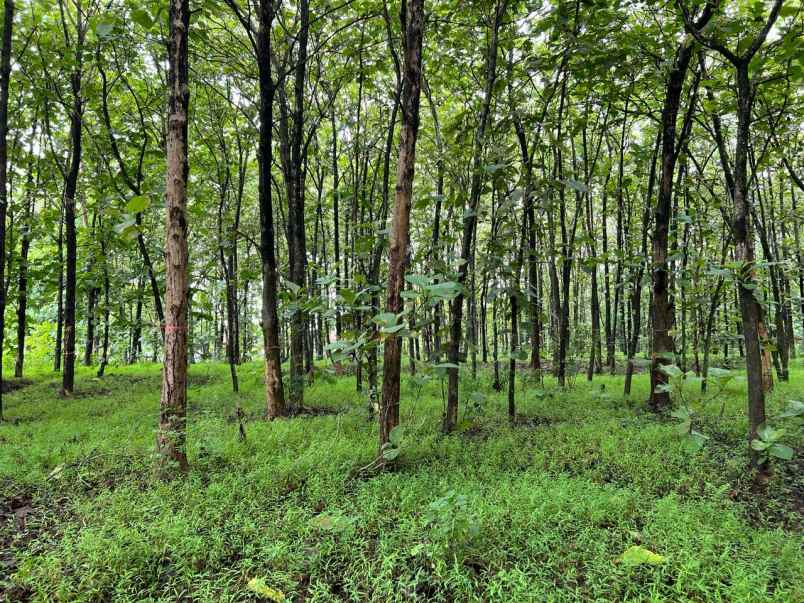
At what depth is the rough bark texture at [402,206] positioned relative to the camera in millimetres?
3504

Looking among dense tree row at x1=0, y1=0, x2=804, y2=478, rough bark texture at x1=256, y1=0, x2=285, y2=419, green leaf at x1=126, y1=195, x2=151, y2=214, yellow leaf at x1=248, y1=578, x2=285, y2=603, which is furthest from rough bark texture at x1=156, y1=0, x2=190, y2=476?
rough bark texture at x1=256, y1=0, x2=285, y2=419

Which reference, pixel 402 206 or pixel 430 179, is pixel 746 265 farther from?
pixel 430 179

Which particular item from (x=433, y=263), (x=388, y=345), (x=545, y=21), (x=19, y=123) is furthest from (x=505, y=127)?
(x=19, y=123)

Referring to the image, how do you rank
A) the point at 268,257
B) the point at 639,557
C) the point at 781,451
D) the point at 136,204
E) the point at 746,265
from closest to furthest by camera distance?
1. the point at 639,557
2. the point at 136,204
3. the point at 781,451
4. the point at 746,265
5. the point at 268,257

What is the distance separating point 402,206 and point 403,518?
2.43 m

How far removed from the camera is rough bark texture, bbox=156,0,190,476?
135 inches

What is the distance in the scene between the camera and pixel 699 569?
2326 millimetres

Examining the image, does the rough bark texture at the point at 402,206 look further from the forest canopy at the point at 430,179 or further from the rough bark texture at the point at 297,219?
the rough bark texture at the point at 297,219

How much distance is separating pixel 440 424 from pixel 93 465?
3740 millimetres

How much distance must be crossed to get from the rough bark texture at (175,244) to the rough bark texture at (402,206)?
1719 millimetres

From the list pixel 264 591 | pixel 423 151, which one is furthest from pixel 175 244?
pixel 423 151

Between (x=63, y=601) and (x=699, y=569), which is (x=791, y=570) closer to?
(x=699, y=569)

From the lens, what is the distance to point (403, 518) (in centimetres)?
279

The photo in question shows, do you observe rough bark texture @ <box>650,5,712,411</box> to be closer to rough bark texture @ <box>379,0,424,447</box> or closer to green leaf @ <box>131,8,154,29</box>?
rough bark texture @ <box>379,0,424,447</box>
